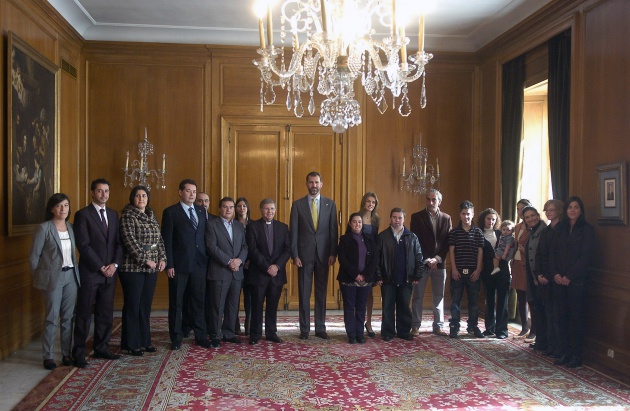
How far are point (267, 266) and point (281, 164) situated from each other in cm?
238

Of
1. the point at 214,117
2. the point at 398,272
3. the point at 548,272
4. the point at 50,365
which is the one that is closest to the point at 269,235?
the point at 398,272

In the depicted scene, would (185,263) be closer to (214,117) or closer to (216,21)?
(214,117)

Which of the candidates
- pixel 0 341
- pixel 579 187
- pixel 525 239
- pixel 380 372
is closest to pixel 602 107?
pixel 579 187

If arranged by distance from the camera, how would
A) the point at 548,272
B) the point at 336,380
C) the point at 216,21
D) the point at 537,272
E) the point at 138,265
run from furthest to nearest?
the point at 216,21
the point at 537,272
the point at 548,272
the point at 138,265
the point at 336,380

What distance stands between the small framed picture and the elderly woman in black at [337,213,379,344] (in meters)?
2.12

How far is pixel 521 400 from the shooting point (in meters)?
4.52

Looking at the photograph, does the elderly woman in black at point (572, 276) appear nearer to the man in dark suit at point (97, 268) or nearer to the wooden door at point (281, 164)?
the wooden door at point (281, 164)

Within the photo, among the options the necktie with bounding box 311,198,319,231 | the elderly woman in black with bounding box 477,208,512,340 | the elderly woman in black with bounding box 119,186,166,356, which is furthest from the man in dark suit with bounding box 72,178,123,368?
the elderly woman in black with bounding box 477,208,512,340

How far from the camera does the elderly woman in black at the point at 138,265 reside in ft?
18.5

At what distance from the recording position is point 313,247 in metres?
6.62

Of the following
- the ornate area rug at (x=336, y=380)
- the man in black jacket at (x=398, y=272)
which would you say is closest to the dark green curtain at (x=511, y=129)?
the man in black jacket at (x=398, y=272)

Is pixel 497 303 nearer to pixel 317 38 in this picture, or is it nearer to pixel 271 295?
pixel 271 295

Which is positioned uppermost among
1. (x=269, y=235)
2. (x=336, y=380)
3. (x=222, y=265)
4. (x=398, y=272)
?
(x=269, y=235)

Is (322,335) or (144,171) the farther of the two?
(144,171)
